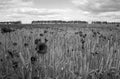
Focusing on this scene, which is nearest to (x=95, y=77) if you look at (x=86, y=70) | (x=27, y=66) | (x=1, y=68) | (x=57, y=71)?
(x=86, y=70)

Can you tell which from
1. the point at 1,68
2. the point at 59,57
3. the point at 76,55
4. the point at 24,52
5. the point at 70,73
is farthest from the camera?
the point at 24,52

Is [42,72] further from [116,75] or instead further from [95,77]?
[116,75]

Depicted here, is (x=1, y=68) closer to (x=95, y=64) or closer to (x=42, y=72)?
(x=42, y=72)

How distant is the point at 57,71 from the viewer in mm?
2516

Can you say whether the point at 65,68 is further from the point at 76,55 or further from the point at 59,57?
the point at 76,55

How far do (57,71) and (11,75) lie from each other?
68cm

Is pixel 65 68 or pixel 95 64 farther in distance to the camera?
pixel 95 64

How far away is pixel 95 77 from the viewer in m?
2.54

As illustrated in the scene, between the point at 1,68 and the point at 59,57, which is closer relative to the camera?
the point at 1,68

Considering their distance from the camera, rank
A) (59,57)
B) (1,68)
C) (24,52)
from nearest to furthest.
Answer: (1,68)
(59,57)
(24,52)

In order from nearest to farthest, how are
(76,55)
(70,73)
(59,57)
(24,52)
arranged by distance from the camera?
(70,73) → (59,57) → (76,55) → (24,52)

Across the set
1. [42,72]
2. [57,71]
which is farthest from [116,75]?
[42,72]

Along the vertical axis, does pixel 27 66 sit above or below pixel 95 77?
above

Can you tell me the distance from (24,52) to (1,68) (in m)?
0.86
